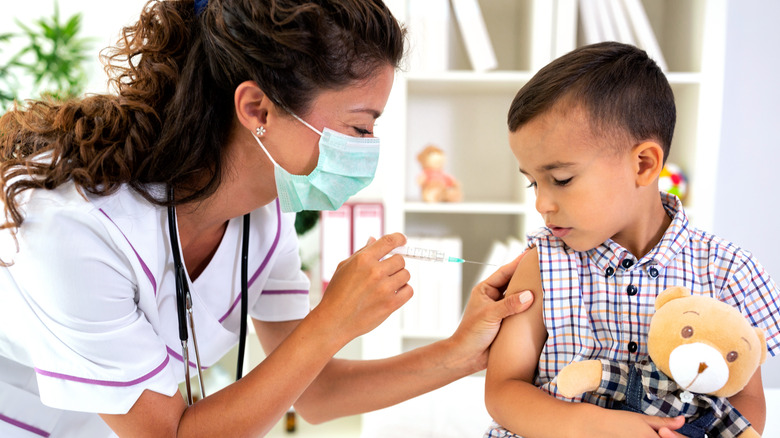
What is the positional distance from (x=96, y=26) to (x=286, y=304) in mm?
2329

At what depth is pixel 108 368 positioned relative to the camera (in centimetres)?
105

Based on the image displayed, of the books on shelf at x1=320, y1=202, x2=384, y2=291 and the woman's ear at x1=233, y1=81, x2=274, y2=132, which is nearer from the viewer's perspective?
the woman's ear at x1=233, y1=81, x2=274, y2=132

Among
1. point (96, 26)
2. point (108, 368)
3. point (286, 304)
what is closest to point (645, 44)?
point (286, 304)

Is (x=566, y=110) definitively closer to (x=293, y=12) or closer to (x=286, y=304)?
(x=293, y=12)

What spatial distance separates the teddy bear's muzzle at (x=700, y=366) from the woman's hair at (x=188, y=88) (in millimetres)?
709

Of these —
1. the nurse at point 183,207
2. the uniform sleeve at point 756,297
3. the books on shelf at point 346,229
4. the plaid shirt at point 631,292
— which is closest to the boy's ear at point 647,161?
the plaid shirt at point 631,292

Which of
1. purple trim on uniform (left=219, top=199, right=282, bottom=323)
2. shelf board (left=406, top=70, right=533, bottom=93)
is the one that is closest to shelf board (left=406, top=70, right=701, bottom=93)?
shelf board (left=406, top=70, right=533, bottom=93)

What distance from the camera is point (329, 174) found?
1.27 metres

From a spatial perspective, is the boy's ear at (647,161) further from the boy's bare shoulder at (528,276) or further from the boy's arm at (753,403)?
the boy's arm at (753,403)

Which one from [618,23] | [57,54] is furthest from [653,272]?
[57,54]

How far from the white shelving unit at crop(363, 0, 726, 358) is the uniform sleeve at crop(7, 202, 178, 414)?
1184 millimetres

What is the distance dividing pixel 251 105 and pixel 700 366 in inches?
34.0

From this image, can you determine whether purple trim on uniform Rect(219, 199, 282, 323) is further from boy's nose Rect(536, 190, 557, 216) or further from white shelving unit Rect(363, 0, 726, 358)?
white shelving unit Rect(363, 0, 726, 358)

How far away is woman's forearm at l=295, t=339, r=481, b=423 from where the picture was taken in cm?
133
